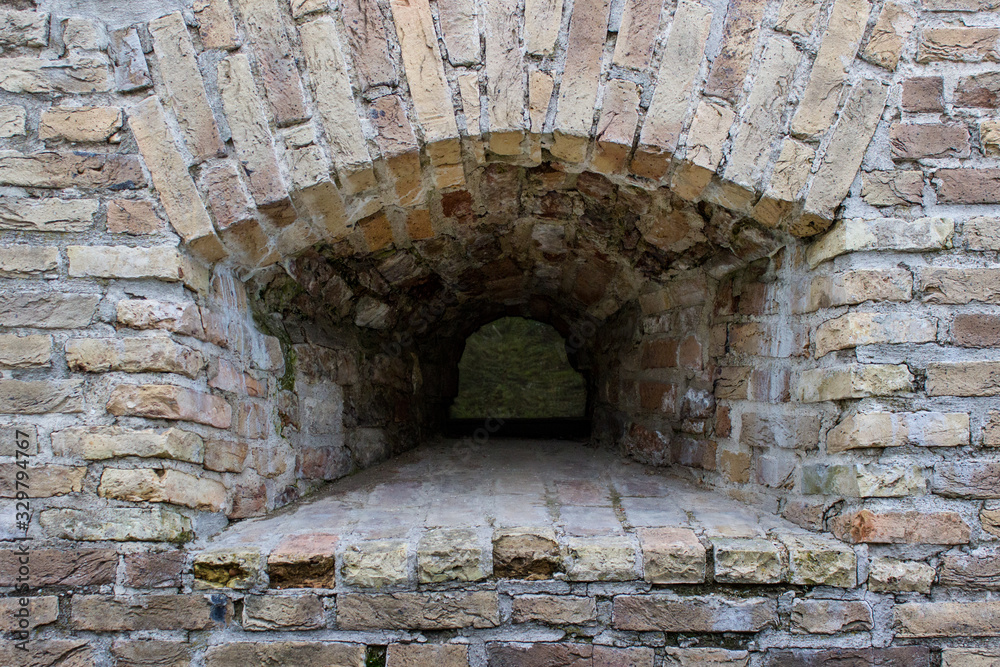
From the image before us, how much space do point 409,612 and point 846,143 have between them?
1548 millimetres

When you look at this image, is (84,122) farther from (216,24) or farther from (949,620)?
(949,620)

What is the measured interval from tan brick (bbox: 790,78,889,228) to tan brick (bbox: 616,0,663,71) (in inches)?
16.0

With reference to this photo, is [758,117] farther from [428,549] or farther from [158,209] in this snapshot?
[158,209]

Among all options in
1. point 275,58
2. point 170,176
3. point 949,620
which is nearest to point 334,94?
point 275,58

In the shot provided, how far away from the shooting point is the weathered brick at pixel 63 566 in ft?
4.61

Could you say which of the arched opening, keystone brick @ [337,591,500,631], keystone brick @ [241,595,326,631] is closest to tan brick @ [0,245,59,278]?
keystone brick @ [241,595,326,631]

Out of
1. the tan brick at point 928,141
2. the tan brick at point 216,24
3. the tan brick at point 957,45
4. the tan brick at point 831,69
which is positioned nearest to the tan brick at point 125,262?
the tan brick at point 216,24

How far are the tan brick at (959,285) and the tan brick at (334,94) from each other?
1.33 m

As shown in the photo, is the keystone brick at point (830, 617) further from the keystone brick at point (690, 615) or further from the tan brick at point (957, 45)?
the tan brick at point (957, 45)

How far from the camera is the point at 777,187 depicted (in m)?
1.54

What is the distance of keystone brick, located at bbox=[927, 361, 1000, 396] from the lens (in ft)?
4.85

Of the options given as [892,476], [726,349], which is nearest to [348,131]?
Answer: [726,349]

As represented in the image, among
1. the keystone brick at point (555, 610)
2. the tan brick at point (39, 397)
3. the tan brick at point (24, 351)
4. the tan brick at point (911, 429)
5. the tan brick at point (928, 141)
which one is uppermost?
the tan brick at point (928, 141)

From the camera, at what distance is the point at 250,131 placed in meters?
1.50
